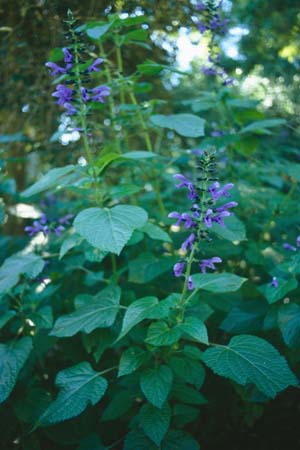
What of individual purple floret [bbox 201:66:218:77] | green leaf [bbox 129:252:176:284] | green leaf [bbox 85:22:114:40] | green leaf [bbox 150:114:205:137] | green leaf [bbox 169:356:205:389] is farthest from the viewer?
individual purple floret [bbox 201:66:218:77]

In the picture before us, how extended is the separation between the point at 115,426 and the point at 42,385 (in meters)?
0.57

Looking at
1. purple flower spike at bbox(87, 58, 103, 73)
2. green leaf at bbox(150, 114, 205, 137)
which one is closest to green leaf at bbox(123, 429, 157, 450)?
green leaf at bbox(150, 114, 205, 137)

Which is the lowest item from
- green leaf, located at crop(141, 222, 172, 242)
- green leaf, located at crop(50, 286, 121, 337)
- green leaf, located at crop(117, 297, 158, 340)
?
green leaf, located at crop(50, 286, 121, 337)

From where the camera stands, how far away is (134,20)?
2713mm

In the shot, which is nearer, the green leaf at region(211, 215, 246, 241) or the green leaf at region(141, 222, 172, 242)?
the green leaf at region(141, 222, 172, 242)

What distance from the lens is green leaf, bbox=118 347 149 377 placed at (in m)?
1.98

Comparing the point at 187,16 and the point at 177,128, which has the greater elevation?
the point at 187,16

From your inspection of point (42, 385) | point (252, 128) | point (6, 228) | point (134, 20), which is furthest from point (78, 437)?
point (6, 228)

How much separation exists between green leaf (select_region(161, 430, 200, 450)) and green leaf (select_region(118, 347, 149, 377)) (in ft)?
1.53

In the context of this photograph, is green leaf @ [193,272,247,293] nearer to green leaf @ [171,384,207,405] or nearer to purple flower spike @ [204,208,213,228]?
purple flower spike @ [204,208,213,228]

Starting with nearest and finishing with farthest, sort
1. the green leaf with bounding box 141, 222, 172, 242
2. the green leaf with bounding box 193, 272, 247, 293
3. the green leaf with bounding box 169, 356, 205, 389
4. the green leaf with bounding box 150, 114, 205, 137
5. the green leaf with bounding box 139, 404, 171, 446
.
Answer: the green leaf with bounding box 139, 404, 171, 446 < the green leaf with bounding box 193, 272, 247, 293 < the green leaf with bounding box 169, 356, 205, 389 < the green leaf with bounding box 141, 222, 172, 242 < the green leaf with bounding box 150, 114, 205, 137

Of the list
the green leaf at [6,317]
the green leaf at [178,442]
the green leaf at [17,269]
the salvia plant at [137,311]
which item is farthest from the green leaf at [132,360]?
the green leaf at [6,317]

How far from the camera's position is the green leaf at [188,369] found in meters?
2.13

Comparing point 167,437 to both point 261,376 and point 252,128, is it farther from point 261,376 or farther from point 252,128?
point 252,128
